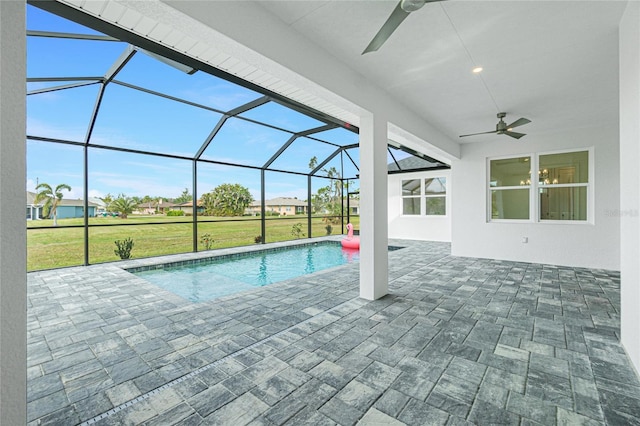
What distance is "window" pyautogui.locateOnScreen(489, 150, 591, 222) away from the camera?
18.8 feet

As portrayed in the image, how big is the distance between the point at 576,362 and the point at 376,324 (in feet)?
5.25

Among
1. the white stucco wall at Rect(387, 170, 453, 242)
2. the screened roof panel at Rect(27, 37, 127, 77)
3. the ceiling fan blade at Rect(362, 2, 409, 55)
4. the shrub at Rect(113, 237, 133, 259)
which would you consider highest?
the screened roof panel at Rect(27, 37, 127, 77)

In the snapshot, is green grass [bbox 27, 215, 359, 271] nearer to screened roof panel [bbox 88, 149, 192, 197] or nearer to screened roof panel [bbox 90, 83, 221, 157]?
screened roof panel [bbox 88, 149, 192, 197]

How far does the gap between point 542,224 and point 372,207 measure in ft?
15.7

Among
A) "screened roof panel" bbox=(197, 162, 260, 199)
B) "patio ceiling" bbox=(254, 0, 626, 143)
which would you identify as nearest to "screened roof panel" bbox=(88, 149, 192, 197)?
"screened roof panel" bbox=(197, 162, 260, 199)

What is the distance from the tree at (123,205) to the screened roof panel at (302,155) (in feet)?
24.0

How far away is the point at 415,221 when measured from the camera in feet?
34.5

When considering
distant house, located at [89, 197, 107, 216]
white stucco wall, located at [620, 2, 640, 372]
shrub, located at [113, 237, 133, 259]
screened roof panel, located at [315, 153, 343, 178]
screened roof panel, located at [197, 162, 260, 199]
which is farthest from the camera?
screened roof panel, located at [197, 162, 260, 199]

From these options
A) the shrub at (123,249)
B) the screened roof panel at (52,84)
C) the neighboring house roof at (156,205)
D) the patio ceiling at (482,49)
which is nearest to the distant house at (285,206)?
the neighboring house roof at (156,205)

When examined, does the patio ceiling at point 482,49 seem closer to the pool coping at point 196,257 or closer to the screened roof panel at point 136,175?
the pool coping at point 196,257

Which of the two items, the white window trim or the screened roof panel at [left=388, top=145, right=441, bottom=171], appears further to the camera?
the screened roof panel at [left=388, top=145, right=441, bottom=171]

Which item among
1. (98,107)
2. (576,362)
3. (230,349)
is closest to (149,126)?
(98,107)

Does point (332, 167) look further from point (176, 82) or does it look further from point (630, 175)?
point (630, 175)

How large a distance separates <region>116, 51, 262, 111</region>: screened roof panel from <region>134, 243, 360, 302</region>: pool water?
3.40m
